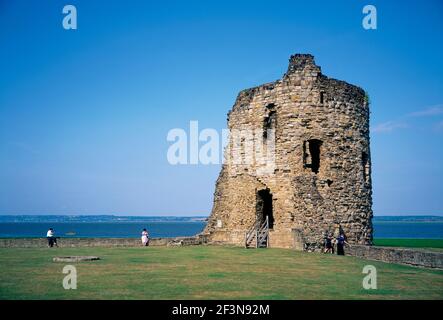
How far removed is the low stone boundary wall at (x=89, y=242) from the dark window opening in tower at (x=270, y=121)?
6.36 meters

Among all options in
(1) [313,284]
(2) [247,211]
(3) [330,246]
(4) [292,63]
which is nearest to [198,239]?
(2) [247,211]

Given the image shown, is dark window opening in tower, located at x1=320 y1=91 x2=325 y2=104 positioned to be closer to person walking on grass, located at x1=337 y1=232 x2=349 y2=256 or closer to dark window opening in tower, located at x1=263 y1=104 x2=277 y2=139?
dark window opening in tower, located at x1=263 y1=104 x2=277 y2=139

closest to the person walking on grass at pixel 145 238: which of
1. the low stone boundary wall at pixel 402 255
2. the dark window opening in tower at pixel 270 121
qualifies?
the dark window opening in tower at pixel 270 121

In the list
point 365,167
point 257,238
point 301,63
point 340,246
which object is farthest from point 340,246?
point 301,63

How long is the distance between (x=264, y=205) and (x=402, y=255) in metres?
9.20

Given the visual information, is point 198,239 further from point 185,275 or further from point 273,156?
point 185,275

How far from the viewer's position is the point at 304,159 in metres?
21.0

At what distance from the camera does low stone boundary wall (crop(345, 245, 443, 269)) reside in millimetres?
13105

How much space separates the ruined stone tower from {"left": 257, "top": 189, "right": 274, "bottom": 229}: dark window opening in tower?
0.19 ft

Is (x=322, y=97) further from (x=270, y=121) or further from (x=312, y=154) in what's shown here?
(x=312, y=154)

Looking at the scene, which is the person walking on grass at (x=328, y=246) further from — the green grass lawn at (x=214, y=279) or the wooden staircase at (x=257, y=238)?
the wooden staircase at (x=257, y=238)

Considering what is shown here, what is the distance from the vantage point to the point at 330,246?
18.0 m

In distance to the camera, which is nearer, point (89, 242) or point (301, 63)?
point (301, 63)

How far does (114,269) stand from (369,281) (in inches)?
249
